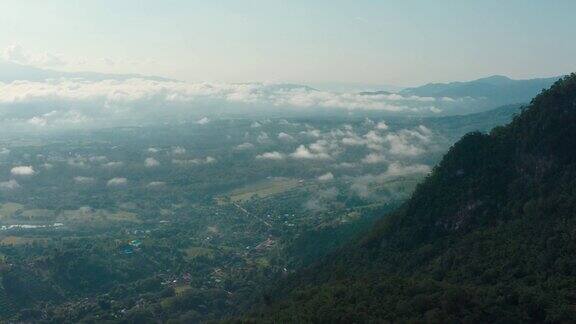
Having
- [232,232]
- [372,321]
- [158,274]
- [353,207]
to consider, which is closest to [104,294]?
[158,274]

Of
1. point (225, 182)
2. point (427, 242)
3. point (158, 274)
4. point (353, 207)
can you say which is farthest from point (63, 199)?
point (427, 242)

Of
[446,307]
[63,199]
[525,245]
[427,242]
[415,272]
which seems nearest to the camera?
[446,307]

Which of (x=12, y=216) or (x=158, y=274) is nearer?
(x=158, y=274)

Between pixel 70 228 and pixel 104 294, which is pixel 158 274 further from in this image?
pixel 70 228

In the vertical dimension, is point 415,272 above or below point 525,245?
below

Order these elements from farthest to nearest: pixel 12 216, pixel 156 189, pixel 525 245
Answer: pixel 156 189 → pixel 12 216 → pixel 525 245

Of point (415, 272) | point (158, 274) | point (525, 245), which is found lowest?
point (158, 274)
